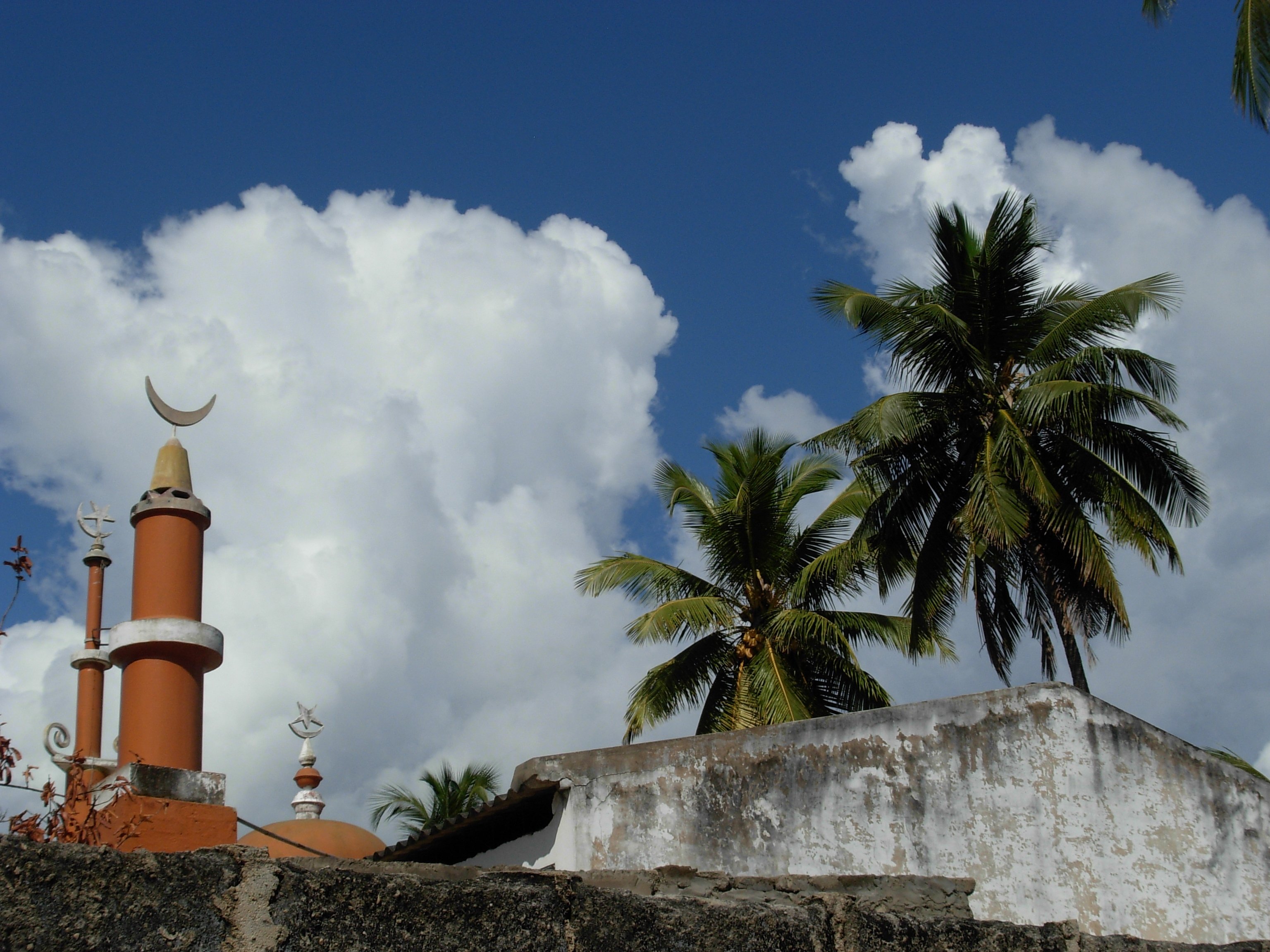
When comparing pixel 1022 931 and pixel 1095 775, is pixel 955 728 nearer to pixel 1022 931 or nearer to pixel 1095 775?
pixel 1095 775

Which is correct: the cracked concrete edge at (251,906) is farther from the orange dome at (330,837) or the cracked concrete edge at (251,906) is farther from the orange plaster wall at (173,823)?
the orange dome at (330,837)

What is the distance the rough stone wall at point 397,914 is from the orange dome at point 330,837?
43.0ft

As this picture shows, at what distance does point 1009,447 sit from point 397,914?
12839mm

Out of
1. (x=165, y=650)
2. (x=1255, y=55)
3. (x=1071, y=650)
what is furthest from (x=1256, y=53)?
(x=165, y=650)

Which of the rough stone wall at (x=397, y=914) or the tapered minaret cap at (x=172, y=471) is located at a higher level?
the tapered minaret cap at (x=172, y=471)

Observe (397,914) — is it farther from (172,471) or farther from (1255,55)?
(1255,55)

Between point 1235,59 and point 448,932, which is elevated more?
point 1235,59

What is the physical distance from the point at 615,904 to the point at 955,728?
16.8ft

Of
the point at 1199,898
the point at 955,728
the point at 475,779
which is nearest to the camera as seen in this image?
the point at 1199,898

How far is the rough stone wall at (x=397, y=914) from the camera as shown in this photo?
1.76 m

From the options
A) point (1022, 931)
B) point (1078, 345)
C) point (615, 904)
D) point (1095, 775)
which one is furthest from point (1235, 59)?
point (615, 904)

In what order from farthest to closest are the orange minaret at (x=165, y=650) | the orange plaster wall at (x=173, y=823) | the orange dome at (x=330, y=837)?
the orange dome at (x=330, y=837), the orange minaret at (x=165, y=650), the orange plaster wall at (x=173, y=823)

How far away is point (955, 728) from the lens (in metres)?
7.08

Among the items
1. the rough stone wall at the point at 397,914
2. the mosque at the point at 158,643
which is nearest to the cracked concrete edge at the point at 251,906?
the rough stone wall at the point at 397,914
